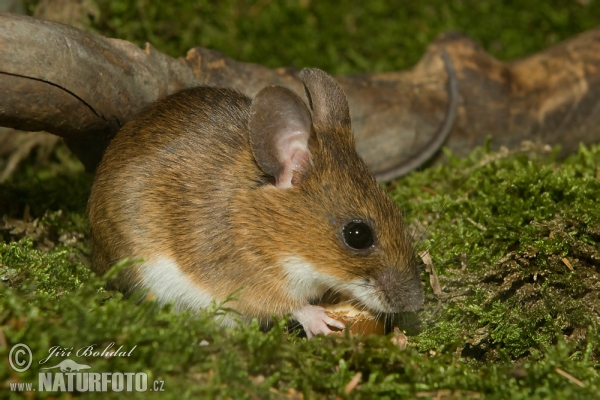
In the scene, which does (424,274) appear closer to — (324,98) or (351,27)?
(324,98)

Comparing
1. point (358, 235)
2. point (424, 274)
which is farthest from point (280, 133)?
point (424, 274)

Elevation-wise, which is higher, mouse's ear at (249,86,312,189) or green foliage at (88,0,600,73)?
green foliage at (88,0,600,73)

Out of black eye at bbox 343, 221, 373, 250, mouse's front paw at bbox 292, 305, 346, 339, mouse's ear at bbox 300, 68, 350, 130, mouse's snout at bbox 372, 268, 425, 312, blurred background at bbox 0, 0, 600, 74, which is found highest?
blurred background at bbox 0, 0, 600, 74

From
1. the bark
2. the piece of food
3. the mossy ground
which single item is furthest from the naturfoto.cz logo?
the bark

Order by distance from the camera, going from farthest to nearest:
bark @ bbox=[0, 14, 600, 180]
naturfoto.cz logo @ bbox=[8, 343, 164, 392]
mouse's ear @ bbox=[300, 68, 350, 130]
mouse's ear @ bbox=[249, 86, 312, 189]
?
bark @ bbox=[0, 14, 600, 180] → mouse's ear @ bbox=[300, 68, 350, 130] → mouse's ear @ bbox=[249, 86, 312, 189] → naturfoto.cz logo @ bbox=[8, 343, 164, 392]

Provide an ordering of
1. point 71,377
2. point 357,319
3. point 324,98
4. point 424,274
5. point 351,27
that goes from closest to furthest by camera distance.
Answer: point 71,377 < point 357,319 < point 324,98 < point 424,274 < point 351,27

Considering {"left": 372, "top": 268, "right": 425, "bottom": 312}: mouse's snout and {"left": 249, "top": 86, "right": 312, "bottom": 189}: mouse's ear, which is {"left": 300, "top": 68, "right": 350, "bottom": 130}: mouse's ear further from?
{"left": 372, "top": 268, "right": 425, "bottom": 312}: mouse's snout

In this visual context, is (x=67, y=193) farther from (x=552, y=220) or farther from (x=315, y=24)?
(x=552, y=220)
